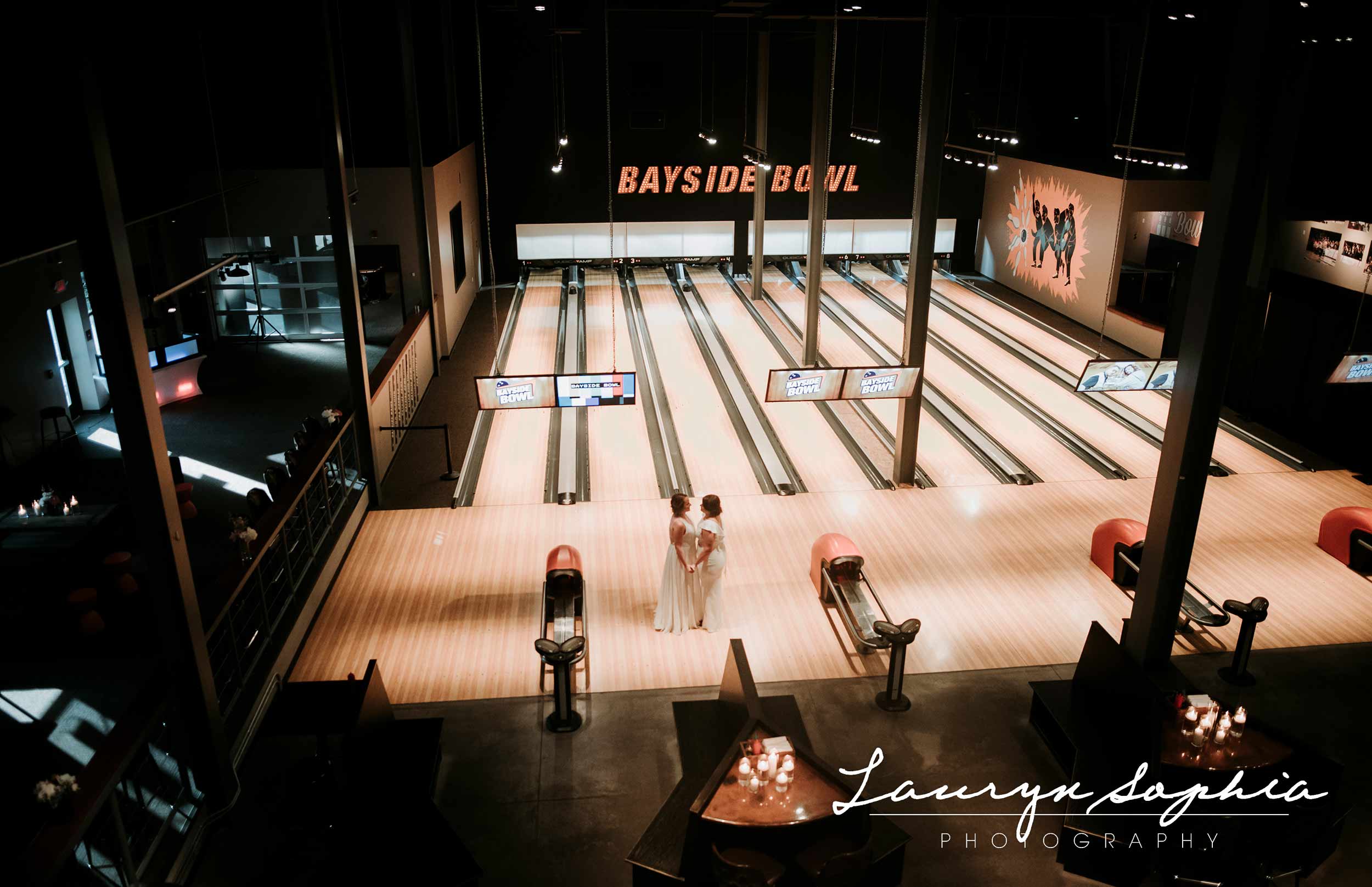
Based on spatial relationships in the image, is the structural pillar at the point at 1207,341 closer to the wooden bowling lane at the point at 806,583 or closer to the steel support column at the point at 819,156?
the wooden bowling lane at the point at 806,583

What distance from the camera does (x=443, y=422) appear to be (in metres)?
11.6

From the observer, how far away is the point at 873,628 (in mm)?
6742

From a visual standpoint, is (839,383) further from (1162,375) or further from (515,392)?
(1162,375)

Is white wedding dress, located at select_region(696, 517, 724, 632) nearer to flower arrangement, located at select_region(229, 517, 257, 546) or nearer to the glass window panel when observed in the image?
flower arrangement, located at select_region(229, 517, 257, 546)

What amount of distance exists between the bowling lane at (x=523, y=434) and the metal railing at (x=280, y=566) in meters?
1.47

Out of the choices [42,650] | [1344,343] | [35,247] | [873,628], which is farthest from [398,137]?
[1344,343]

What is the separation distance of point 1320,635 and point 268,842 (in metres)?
7.65

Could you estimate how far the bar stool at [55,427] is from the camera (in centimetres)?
1045

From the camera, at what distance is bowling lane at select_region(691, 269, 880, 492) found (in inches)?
406

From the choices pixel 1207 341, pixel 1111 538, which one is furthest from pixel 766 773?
pixel 1111 538

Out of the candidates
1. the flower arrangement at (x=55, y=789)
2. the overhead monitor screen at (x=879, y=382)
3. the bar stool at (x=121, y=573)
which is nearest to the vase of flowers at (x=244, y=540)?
the bar stool at (x=121, y=573)

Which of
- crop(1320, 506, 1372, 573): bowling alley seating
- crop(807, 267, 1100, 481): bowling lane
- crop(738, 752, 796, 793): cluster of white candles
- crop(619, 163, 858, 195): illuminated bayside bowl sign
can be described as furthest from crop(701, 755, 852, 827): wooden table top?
crop(619, 163, 858, 195): illuminated bayside bowl sign

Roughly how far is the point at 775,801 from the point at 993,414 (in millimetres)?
8662

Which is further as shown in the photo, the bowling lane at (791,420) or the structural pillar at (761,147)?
the structural pillar at (761,147)
